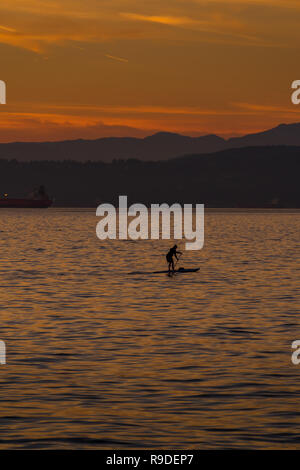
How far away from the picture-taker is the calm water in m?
20.2

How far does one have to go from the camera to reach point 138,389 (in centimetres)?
2450

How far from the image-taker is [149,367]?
27844mm

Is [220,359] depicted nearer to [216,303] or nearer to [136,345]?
[136,345]

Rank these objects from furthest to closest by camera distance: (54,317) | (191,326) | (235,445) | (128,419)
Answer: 1. (54,317)
2. (191,326)
3. (128,419)
4. (235,445)

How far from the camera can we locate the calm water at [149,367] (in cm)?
2025

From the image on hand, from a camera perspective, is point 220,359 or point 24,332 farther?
point 24,332

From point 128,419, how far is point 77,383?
4.26 m
